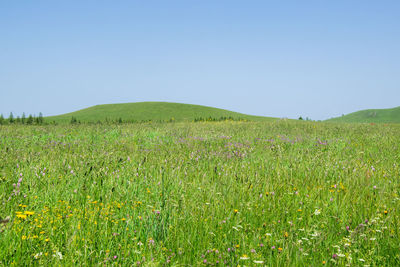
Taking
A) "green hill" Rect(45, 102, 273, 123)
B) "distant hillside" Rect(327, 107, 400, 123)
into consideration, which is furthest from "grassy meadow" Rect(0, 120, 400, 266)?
A: "distant hillside" Rect(327, 107, 400, 123)

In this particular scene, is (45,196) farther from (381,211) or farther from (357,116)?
(357,116)

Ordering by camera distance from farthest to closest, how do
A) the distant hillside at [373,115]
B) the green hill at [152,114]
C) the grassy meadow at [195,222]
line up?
1. the distant hillside at [373,115]
2. the green hill at [152,114]
3. the grassy meadow at [195,222]

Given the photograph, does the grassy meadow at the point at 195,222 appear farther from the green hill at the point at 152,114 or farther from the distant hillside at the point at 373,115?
the distant hillside at the point at 373,115

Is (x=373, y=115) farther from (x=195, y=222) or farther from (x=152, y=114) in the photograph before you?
(x=195, y=222)

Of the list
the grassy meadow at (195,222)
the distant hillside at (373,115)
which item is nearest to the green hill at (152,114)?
the distant hillside at (373,115)

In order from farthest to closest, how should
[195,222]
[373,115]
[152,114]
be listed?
1. [373,115]
2. [152,114]
3. [195,222]

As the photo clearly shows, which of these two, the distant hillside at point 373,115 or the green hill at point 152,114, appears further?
the distant hillside at point 373,115

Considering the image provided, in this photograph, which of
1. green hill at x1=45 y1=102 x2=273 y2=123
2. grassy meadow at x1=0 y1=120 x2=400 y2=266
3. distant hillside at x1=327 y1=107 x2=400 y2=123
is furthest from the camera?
distant hillside at x1=327 y1=107 x2=400 y2=123

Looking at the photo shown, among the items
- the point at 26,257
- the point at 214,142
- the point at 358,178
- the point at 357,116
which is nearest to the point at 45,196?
the point at 26,257

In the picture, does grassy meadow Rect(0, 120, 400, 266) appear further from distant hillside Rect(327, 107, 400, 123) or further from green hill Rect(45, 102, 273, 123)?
distant hillside Rect(327, 107, 400, 123)

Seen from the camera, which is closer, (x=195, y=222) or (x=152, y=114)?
(x=195, y=222)

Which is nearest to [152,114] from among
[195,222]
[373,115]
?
[195,222]

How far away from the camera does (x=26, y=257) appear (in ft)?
8.34

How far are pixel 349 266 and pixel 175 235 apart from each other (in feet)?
5.41
